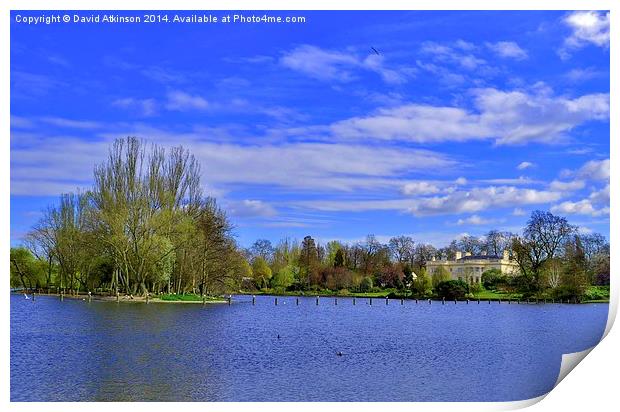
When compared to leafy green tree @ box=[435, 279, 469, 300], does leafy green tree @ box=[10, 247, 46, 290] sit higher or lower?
higher

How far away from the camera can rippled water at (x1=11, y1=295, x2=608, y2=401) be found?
36.9 ft

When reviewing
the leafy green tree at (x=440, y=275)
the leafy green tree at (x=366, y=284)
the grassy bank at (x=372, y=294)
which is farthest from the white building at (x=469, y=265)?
the leafy green tree at (x=366, y=284)

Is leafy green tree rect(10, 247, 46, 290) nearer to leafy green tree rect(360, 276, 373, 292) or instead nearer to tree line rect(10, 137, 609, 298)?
tree line rect(10, 137, 609, 298)

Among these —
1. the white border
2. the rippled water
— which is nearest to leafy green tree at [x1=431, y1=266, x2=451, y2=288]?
the rippled water

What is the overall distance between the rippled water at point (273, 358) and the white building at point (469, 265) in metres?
18.7

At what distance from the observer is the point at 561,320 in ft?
86.0

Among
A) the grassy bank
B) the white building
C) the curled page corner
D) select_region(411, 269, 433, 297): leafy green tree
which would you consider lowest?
the grassy bank

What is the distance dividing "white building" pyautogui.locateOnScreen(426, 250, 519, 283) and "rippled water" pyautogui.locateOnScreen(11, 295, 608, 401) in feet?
61.2

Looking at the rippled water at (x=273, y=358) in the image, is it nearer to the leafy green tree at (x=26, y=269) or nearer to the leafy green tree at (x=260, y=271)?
the leafy green tree at (x=26, y=269)

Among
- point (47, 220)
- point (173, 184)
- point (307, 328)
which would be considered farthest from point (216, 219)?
point (307, 328)

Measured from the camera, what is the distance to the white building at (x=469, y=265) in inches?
1687

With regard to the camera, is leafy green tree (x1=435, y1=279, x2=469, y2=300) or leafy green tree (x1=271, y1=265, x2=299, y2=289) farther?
leafy green tree (x1=271, y1=265, x2=299, y2=289)
